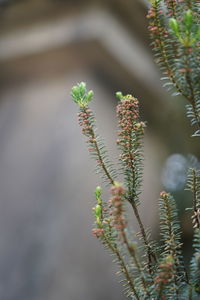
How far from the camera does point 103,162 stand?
1.79 ft

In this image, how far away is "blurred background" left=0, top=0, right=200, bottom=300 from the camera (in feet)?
4.30

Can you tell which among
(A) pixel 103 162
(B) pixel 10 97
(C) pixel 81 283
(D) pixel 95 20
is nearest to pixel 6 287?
(C) pixel 81 283

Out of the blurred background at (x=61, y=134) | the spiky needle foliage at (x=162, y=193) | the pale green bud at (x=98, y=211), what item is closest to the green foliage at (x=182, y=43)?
the spiky needle foliage at (x=162, y=193)

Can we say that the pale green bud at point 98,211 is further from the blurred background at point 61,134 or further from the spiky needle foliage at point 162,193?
the blurred background at point 61,134

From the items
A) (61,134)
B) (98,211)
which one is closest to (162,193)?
(98,211)

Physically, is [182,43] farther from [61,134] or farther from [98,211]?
[61,134]

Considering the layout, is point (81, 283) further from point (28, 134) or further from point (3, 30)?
point (3, 30)

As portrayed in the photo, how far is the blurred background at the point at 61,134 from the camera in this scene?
131 centimetres

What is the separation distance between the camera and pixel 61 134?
5.03 feet

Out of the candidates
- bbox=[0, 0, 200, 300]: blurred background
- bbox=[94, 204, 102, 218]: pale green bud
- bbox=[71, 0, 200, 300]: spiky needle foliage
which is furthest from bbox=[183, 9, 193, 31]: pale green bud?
bbox=[0, 0, 200, 300]: blurred background

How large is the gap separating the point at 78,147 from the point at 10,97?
34 cm

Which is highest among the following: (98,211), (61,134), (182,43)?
(61,134)

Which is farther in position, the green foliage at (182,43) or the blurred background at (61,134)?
the blurred background at (61,134)

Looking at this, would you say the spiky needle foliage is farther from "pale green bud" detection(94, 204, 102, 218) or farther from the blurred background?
the blurred background
